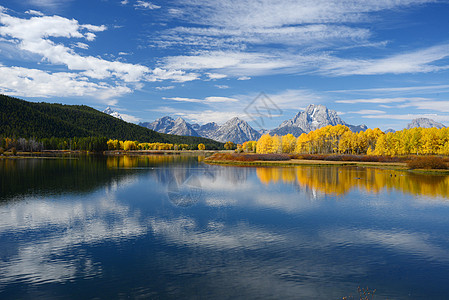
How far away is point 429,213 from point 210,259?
2726cm

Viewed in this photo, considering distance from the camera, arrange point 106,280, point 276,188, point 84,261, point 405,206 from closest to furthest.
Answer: point 106,280, point 84,261, point 405,206, point 276,188

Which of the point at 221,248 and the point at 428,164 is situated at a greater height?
the point at 428,164

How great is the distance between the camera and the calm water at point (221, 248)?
16.5 meters

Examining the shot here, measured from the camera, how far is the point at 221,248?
22328 millimetres

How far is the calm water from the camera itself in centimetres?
1648

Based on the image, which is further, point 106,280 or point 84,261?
point 84,261

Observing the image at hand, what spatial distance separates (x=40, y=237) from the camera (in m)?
24.5

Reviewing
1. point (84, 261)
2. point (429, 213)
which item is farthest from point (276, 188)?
point (84, 261)

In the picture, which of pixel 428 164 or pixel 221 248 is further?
pixel 428 164

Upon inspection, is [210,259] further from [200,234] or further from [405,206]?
[405,206]

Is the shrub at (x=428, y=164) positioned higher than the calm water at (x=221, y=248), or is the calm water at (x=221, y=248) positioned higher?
the shrub at (x=428, y=164)

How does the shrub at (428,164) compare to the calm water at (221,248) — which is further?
the shrub at (428,164)

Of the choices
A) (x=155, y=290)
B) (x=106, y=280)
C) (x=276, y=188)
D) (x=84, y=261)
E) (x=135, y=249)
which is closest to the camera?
(x=155, y=290)

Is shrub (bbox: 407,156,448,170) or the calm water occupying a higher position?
shrub (bbox: 407,156,448,170)
